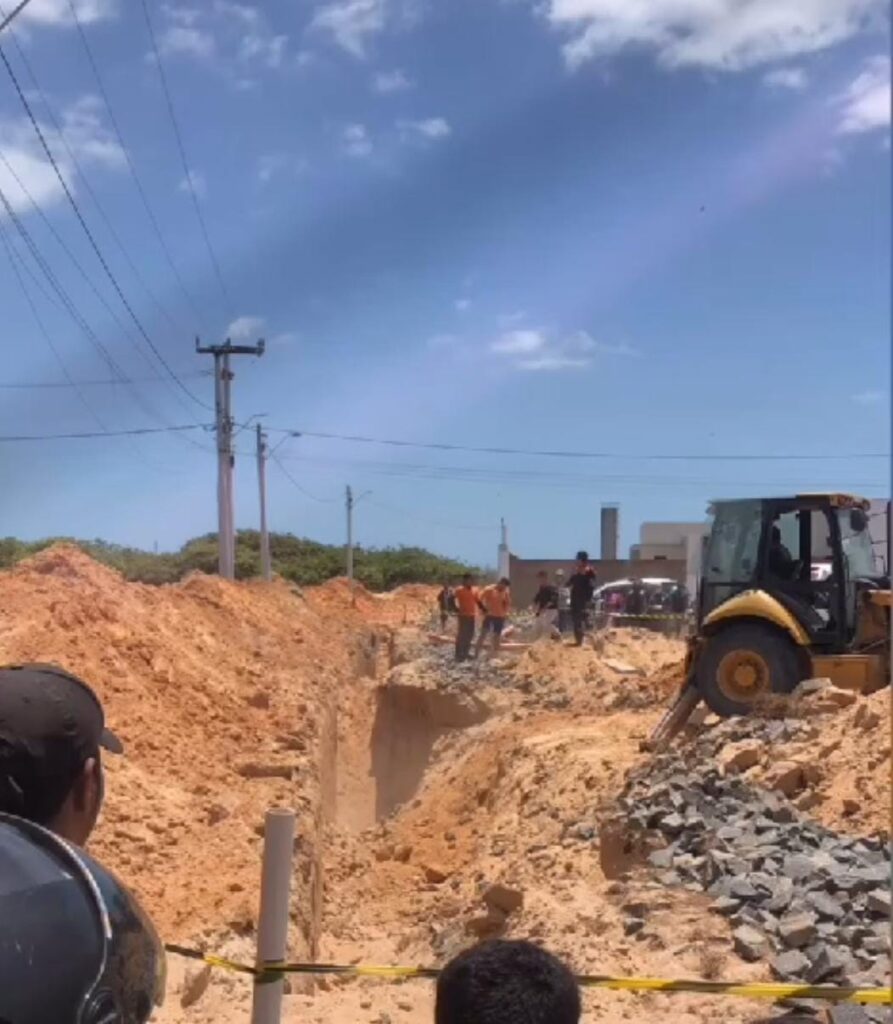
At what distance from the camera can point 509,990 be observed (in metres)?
1.78

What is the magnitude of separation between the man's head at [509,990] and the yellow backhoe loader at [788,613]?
10288 mm

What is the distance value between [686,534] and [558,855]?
46.6 meters

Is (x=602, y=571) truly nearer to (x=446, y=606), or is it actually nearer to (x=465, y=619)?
(x=446, y=606)

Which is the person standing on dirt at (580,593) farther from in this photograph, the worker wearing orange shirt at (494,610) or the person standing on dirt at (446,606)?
the person standing on dirt at (446,606)

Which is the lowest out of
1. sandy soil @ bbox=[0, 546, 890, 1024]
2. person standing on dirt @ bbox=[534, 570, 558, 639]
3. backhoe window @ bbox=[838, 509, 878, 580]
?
sandy soil @ bbox=[0, 546, 890, 1024]

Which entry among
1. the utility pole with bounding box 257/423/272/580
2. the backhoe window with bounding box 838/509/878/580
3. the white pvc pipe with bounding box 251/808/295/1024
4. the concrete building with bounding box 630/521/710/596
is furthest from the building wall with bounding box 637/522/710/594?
the white pvc pipe with bounding box 251/808/295/1024

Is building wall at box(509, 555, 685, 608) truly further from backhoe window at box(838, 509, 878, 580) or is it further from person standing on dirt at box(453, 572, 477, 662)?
backhoe window at box(838, 509, 878, 580)

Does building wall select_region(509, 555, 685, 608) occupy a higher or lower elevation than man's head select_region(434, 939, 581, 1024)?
higher

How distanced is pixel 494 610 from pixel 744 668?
36.3ft

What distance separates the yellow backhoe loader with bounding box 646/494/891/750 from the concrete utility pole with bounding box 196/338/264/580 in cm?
1829

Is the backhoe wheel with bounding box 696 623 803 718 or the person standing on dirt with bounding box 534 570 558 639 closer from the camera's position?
the backhoe wheel with bounding box 696 623 803 718

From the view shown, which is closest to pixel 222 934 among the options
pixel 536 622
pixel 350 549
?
pixel 536 622

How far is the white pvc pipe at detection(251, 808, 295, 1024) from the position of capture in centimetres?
342

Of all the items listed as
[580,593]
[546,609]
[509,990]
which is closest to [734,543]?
[580,593]
